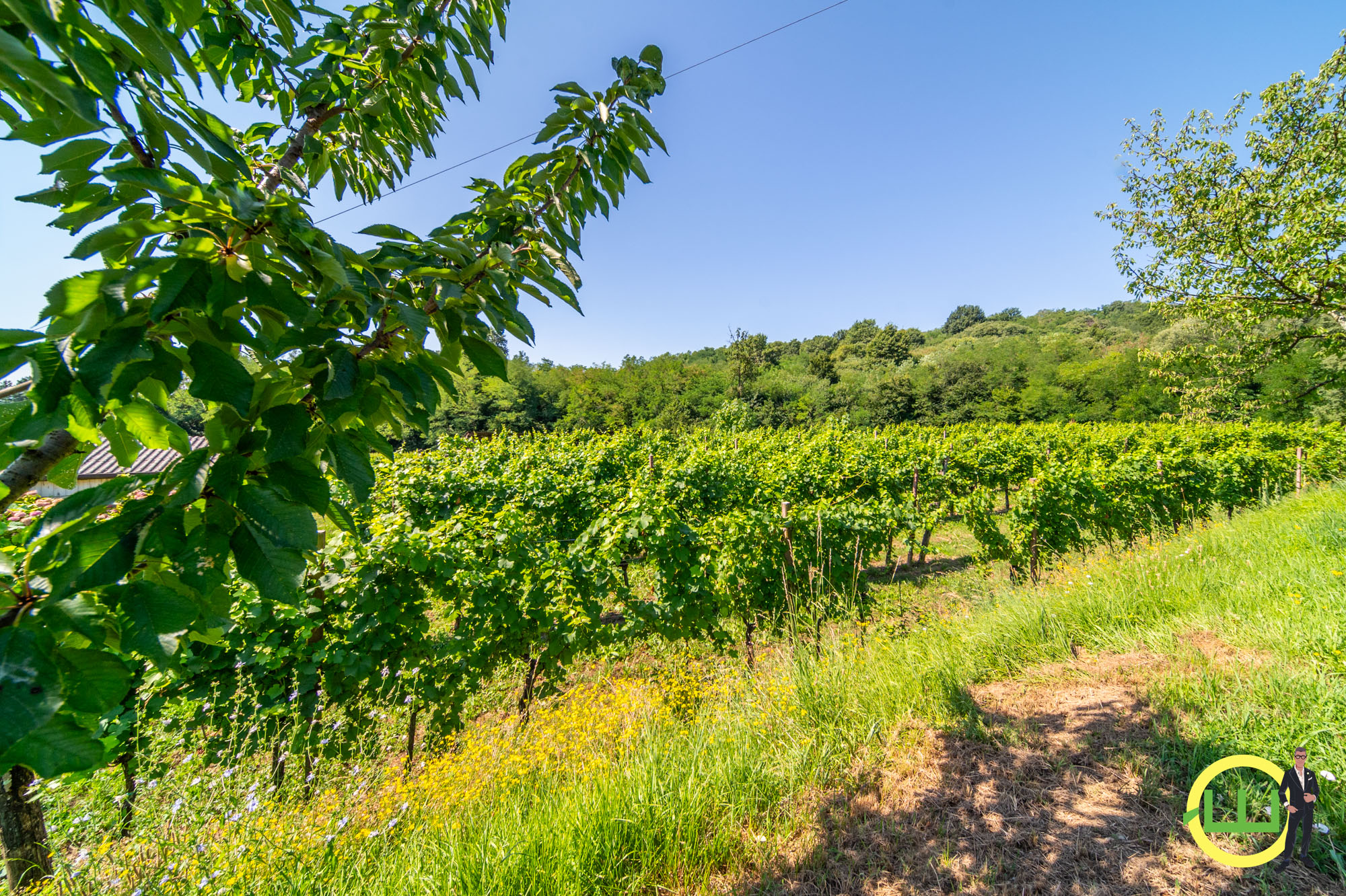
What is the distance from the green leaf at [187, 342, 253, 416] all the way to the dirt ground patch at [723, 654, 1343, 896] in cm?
248

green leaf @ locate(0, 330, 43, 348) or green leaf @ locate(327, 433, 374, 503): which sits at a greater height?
green leaf @ locate(0, 330, 43, 348)

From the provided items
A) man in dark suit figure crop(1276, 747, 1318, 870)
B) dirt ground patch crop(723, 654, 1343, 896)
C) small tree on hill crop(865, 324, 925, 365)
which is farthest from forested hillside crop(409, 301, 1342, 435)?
man in dark suit figure crop(1276, 747, 1318, 870)

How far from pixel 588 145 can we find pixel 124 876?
10.7 feet

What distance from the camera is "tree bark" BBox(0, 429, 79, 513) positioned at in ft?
2.87

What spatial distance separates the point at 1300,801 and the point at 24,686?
12.3ft

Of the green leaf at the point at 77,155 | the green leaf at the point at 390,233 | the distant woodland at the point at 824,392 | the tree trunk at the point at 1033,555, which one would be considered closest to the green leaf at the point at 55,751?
the green leaf at the point at 77,155

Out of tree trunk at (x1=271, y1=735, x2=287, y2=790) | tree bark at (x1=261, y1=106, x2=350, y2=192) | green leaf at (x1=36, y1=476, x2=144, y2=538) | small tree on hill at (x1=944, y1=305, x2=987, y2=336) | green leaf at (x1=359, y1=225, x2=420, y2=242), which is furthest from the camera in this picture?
small tree on hill at (x1=944, y1=305, x2=987, y2=336)

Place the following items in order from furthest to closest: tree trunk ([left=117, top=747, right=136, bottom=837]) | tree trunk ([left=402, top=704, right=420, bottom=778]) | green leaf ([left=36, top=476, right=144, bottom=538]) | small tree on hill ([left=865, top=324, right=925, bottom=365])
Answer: small tree on hill ([left=865, top=324, right=925, bottom=365]) → tree trunk ([left=402, top=704, right=420, bottom=778]) → tree trunk ([left=117, top=747, right=136, bottom=837]) → green leaf ([left=36, top=476, right=144, bottom=538])

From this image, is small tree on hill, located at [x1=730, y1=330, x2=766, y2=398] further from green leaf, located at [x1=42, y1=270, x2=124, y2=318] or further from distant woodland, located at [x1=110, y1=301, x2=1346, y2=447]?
green leaf, located at [x1=42, y1=270, x2=124, y2=318]

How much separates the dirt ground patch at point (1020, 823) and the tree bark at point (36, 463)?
8.38 ft

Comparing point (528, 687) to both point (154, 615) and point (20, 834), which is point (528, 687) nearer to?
point (20, 834)

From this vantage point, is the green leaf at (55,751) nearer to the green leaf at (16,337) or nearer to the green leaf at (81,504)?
the green leaf at (81,504)

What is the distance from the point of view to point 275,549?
750mm

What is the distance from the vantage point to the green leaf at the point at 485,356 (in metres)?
1.01
